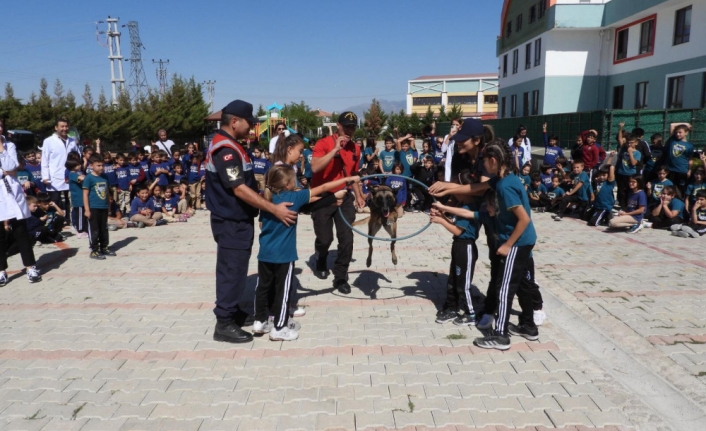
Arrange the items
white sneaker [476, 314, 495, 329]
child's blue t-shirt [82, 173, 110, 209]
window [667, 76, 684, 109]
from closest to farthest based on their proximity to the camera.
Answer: white sneaker [476, 314, 495, 329] → child's blue t-shirt [82, 173, 110, 209] → window [667, 76, 684, 109]

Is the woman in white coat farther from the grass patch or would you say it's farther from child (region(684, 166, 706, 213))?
child (region(684, 166, 706, 213))

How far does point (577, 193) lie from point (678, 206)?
7.64 ft

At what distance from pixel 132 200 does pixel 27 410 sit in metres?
9.51

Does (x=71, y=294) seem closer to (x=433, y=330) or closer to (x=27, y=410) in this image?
(x=27, y=410)

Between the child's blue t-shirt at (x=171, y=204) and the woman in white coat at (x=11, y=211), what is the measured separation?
574 cm

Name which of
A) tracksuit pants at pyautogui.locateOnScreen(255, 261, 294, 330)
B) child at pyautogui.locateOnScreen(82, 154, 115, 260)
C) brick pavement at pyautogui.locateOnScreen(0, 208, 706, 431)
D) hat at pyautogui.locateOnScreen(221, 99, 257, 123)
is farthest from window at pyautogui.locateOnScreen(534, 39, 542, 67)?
tracksuit pants at pyautogui.locateOnScreen(255, 261, 294, 330)

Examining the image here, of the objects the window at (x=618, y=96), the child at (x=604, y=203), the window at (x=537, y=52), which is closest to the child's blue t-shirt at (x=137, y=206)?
the child at (x=604, y=203)

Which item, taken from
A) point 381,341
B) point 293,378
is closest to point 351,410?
point 293,378

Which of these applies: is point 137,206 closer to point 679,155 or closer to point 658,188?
point 658,188

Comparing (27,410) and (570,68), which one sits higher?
(570,68)

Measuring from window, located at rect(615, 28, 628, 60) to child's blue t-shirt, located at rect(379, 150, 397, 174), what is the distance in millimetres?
19373

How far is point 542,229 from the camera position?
429 inches

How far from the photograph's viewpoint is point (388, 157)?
14312mm

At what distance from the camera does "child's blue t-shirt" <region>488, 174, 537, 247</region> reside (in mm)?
4332
